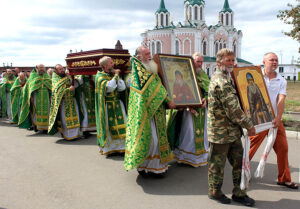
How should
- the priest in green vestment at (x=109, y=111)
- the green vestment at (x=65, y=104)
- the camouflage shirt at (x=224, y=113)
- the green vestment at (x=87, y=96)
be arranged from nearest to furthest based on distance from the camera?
1. the camouflage shirt at (x=224, y=113)
2. the priest in green vestment at (x=109, y=111)
3. the green vestment at (x=65, y=104)
4. the green vestment at (x=87, y=96)

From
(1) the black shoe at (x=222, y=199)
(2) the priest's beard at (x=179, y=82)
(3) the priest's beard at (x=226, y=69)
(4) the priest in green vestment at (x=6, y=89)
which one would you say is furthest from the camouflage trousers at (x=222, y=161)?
(4) the priest in green vestment at (x=6, y=89)

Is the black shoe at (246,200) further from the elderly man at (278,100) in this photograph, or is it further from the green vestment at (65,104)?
the green vestment at (65,104)

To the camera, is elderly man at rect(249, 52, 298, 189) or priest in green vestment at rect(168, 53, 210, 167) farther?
priest in green vestment at rect(168, 53, 210, 167)

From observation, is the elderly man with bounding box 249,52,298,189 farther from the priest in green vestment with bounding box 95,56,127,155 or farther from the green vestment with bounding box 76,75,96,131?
the green vestment with bounding box 76,75,96,131

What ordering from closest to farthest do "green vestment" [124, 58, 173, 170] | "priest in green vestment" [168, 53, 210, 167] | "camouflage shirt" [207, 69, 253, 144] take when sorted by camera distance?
"camouflage shirt" [207, 69, 253, 144], "green vestment" [124, 58, 173, 170], "priest in green vestment" [168, 53, 210, 167]

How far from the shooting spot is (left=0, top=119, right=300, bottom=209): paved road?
11.2 ft

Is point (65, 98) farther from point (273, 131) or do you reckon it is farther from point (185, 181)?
point (273, 131)

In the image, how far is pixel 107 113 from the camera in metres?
5.54

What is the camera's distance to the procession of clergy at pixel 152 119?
3.09 m

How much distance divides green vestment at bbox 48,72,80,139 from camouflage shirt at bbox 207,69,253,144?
15.7ft

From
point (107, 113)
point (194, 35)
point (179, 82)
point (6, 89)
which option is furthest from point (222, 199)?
A: point (194, 35)

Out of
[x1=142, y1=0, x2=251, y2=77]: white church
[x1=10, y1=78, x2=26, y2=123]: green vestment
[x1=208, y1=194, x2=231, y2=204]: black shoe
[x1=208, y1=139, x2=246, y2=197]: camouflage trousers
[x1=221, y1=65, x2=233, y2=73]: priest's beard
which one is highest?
[x1=142, y1=0, x2=251, y2=77]: white church

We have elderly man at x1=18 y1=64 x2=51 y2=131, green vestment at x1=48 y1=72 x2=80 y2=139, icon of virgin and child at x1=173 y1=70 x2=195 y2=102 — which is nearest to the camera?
icon of virgin and child at x1=173 y1=70 x2=195 y2=102

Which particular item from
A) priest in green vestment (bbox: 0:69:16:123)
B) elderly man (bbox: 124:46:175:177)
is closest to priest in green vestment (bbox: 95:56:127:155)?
elderly man (bbox: 124:46:175:177)
